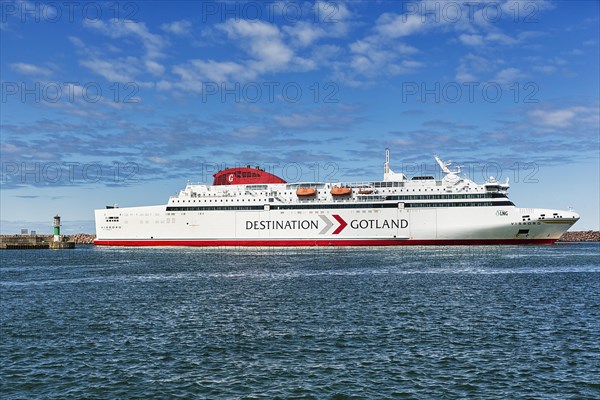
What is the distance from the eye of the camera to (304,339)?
16969 millimetres

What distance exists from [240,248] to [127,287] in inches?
1632

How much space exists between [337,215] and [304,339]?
171ft

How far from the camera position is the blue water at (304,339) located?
12352 millimetres

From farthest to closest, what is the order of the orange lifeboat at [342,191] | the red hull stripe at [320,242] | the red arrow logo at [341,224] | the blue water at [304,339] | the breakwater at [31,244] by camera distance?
the breakwater at [31,244]
the orange lifeboat at [342,191]
the red arrow logo at [341,224]
the red hull stripe at [320,242]
the blue water at [304,339]

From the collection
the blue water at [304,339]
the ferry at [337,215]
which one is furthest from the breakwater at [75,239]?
the blue water at [304,339]

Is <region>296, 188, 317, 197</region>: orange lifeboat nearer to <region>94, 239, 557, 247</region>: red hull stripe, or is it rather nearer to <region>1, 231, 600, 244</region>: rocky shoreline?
<region>94, 239, 557, 247</region>: red hull stripe

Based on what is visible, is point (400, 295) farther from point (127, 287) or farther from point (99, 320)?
point (127, 287)

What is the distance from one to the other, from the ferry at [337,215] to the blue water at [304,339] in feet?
107

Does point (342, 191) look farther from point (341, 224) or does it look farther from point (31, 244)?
point (31, 244)

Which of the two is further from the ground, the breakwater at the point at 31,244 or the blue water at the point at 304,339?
the breakwater at the point at 31,244

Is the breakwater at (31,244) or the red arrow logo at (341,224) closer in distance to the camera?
the red arrow logo at (341,224)

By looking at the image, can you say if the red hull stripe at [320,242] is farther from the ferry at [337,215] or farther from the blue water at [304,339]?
the blue water at [304,339]

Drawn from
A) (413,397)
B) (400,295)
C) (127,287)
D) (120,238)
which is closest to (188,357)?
(413,397)

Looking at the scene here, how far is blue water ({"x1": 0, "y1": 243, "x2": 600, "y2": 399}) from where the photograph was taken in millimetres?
12352
